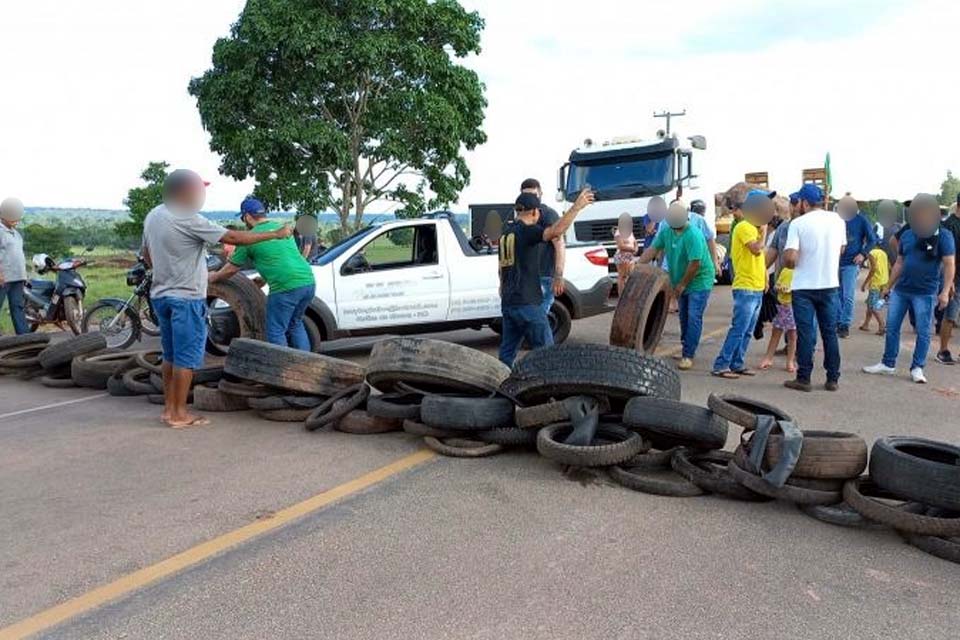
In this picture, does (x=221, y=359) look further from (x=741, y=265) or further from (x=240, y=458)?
(x=741, y=265)

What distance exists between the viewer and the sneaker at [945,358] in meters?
8.16

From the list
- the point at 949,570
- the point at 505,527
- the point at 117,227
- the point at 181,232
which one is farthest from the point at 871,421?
the point at 117,227

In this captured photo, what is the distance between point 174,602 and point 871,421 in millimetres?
5213

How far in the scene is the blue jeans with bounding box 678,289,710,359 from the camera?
7.77 m

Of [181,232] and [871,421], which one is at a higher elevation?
[181,232]

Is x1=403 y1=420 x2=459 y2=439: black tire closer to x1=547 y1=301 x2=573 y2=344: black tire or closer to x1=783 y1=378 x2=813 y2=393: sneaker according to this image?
x1=783 y1=378 x2=813 y2=393: sneaker

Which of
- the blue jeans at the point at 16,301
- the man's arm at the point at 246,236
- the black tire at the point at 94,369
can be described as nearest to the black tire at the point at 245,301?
the black tire at the point at 94,369

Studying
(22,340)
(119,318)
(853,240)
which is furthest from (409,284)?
(853,240)

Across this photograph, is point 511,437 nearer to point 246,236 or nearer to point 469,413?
point 469,413

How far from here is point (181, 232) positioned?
217 inches

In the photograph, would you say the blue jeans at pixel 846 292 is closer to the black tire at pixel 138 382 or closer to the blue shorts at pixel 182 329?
the blue shorts at pixel 182 329

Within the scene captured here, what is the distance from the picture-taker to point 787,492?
12.6 feet

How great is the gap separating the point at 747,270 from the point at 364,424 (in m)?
4.31

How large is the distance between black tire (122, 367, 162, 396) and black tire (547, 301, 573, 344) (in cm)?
484
